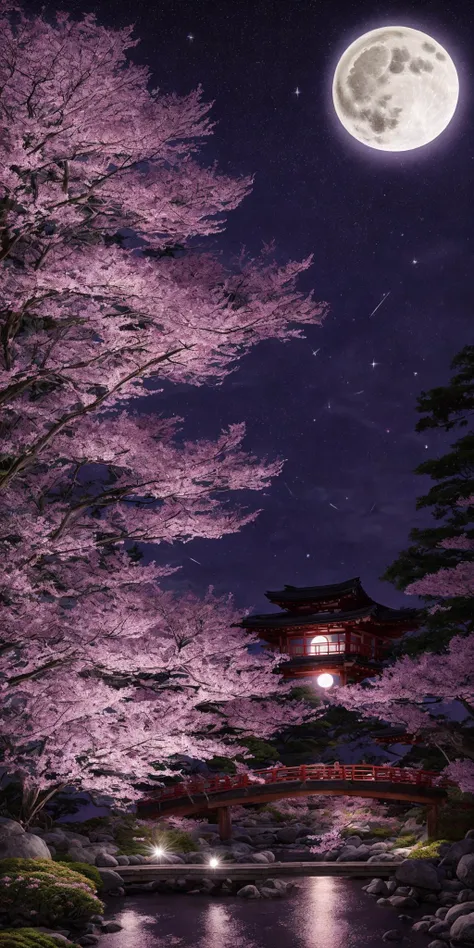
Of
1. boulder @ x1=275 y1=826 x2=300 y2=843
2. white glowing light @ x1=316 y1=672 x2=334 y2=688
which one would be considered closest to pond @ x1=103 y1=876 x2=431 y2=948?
boulder @ x1=275 y1=826 x2=300 y2=843

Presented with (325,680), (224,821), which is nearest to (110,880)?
(224,821)

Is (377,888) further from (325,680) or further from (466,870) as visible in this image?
(325,680)

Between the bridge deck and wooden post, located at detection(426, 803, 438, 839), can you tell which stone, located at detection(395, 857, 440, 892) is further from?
wooden post, located at detection(426, 803, 438, 839)

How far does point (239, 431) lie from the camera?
11.0m

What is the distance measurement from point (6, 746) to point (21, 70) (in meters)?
9.08

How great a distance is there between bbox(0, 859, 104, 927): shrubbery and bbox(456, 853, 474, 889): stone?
6.61 meters

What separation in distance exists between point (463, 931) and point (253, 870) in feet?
19.8

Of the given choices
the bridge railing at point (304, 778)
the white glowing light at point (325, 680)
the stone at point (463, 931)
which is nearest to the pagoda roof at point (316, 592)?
the white glowing light at point (325, 680)

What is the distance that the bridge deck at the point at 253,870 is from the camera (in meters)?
15.3

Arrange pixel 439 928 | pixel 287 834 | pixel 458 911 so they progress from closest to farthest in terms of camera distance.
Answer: pixel 439 928, pixel 458 911, pixel 287 834

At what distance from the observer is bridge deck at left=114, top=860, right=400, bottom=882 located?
15.3 m

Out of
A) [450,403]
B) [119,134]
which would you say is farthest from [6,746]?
[450,403]

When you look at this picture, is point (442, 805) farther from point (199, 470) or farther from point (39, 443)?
point (39, 443)

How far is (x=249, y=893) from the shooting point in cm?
1459
